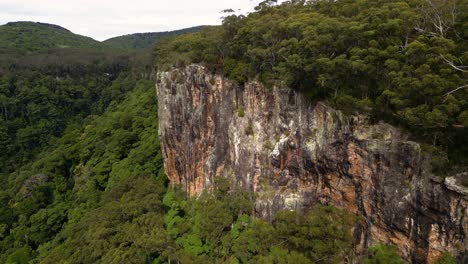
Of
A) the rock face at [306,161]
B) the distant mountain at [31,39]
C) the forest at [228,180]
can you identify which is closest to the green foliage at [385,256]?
the forest at [228,180]

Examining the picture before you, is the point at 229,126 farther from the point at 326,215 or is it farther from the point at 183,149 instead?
the point at 326,215

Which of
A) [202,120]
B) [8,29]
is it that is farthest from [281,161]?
[8,29]

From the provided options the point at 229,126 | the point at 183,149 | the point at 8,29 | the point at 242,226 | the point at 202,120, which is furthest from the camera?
the point at 8,29

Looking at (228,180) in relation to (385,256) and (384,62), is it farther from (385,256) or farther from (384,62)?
(384,62)

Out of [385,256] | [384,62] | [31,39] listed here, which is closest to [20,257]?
[385,256]

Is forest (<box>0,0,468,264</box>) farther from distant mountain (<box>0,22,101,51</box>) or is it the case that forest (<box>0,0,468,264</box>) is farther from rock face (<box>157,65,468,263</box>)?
distant mountain (<box>0,22,101,51</box>)

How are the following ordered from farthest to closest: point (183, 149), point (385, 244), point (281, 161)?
point (183, 149)
point (281, 161)
point (385, 244)

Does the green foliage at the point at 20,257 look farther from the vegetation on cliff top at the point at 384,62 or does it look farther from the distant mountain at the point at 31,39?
the distant mountain at the point at 31,39
